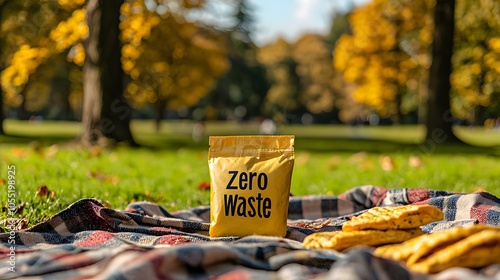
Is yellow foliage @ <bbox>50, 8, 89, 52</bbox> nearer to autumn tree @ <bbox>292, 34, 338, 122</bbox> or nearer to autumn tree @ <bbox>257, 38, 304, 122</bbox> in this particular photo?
autumn tree @ <bbox>257, 38, 304, 122</bbox>

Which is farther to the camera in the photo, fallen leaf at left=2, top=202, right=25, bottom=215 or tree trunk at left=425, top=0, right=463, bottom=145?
tree trunk at left=425, top=0, right=463, bottom=145

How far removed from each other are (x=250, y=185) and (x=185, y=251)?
997 millimetres

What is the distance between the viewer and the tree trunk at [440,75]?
602 inches

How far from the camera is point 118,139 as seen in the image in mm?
11734

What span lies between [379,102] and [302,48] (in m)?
26.2

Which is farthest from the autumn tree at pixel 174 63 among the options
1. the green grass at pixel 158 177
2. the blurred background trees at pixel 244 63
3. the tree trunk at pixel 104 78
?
the green grass at pixel 158 177

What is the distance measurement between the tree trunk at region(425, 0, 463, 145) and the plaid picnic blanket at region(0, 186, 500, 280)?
1152 centimetres

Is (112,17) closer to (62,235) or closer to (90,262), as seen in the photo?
(62,235)

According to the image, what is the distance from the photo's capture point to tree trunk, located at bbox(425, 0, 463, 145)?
1528cm

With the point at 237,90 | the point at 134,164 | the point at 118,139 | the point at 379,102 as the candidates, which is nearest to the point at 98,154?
the point at 134,164

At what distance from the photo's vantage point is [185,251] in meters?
2.52

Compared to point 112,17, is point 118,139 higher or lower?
lower

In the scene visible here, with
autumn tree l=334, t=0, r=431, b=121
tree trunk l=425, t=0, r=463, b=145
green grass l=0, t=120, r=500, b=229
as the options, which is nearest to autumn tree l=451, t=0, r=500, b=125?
autumn tree l=334, t=0, r=431, b=121

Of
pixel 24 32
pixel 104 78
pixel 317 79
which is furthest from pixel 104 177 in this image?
pixel 317 79
